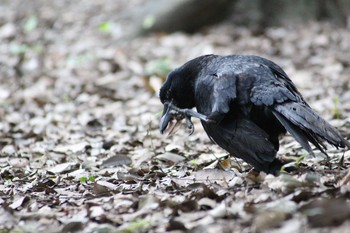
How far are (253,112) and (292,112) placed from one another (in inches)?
13.5

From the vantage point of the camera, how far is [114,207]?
3.68 m

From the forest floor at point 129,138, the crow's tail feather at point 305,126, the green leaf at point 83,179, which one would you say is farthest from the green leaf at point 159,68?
the crow's tail feather at point 305,126

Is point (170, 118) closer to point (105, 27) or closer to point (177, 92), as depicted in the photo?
point (177, 92)

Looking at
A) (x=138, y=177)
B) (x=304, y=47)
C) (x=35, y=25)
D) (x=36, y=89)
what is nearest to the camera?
(x=138, y=177)

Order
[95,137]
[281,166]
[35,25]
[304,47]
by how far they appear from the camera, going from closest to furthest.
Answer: [281,166], [95,137], [304,47], [35,25]

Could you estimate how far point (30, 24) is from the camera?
11070 mm

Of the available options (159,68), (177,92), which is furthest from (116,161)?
(159,68)

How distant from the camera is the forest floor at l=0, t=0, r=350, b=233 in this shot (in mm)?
3377

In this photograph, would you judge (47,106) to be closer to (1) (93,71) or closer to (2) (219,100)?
(1) (93,71)

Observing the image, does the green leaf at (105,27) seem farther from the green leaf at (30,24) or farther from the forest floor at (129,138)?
the green leaf at (30,24)

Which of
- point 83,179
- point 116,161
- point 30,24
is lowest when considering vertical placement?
point 116,161

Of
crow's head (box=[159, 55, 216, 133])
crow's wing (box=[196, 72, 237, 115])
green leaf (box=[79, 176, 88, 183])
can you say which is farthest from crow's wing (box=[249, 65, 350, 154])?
green leaf (box=[79, 176, 88, 183])

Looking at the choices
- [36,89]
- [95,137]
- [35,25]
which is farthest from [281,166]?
[35,25]

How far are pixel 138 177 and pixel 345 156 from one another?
1.60m
